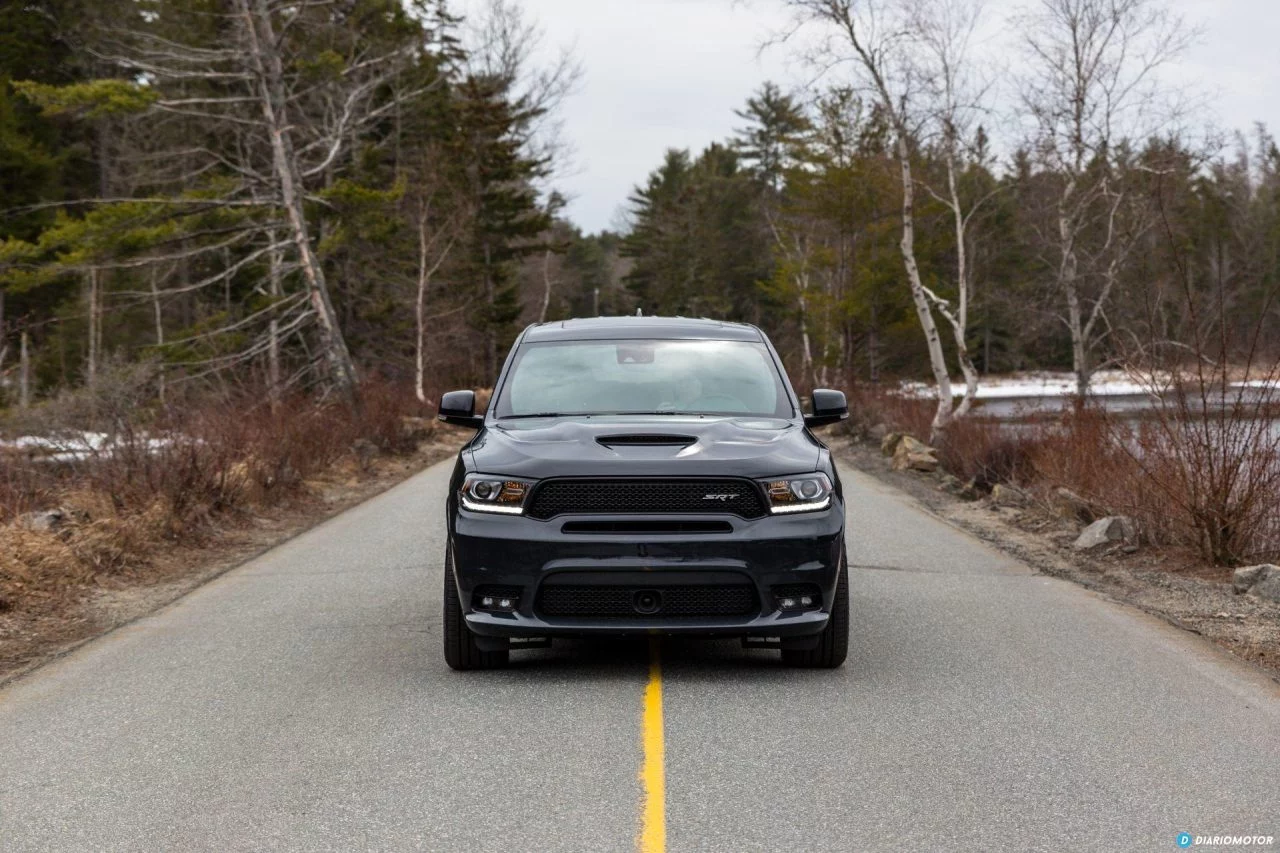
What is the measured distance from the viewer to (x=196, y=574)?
1121 cm

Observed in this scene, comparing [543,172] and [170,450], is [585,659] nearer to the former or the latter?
[170,450]

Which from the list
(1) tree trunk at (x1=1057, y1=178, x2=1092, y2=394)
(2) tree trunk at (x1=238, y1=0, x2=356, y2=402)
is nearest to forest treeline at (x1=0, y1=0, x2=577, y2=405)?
(2) tree trunk at (x1=238, y1=0, x2=356, y2=402)

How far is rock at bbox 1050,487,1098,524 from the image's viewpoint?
13.4 m

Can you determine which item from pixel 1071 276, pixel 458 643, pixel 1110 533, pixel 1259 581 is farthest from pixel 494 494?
pixel 1071 276

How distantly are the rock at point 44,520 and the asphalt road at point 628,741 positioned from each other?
2910mm

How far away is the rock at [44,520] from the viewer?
10922mm

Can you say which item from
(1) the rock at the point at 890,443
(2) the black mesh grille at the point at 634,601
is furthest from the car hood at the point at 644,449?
(1) the rock at the point at 890,443

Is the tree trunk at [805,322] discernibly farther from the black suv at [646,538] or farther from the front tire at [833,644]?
the black suv at [646,538]

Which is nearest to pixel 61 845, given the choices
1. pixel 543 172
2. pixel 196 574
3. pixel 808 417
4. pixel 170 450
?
pixel 808 417

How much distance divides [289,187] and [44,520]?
15.0m

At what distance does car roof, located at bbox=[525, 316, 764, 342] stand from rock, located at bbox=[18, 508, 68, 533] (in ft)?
17.6

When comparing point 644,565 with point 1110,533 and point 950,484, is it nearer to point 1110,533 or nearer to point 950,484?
point 1110,533

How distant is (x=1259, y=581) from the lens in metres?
9.27

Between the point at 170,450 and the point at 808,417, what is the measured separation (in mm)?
8301
